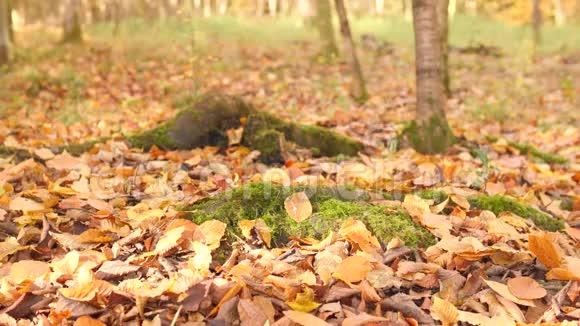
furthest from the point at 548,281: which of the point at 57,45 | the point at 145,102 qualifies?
the point at 57,45

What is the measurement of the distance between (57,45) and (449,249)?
41.2ft

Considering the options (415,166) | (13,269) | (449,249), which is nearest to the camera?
(13,269)

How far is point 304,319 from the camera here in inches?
72.0

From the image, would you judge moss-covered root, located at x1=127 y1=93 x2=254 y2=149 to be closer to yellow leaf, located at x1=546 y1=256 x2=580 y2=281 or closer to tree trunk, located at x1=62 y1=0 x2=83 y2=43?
yellow leaf, located at x1=546 y1=256 x2=580 y2=281

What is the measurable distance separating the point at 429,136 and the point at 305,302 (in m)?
3.11

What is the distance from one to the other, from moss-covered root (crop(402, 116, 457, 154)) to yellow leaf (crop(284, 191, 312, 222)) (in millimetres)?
2387

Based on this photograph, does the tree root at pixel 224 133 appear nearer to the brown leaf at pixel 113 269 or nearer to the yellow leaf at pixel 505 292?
Result: the brown leaf at pixel 113 269

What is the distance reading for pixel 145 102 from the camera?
8844 millimetres

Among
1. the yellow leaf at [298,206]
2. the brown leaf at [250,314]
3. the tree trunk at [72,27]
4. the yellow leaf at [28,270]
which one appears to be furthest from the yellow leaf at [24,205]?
the tree trunk at [72,27]

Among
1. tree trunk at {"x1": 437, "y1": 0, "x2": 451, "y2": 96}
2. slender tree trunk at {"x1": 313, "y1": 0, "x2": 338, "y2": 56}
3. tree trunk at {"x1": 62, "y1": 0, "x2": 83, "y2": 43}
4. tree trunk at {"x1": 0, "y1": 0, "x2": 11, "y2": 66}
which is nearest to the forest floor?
tree trunk at {"x1": 437, "y1": 0, "x2": 451, "y2": 96}

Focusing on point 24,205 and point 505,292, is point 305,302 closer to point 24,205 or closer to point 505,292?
point 505,292

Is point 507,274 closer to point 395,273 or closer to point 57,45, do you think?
point 395,273

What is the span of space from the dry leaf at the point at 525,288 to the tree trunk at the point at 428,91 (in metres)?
2.66

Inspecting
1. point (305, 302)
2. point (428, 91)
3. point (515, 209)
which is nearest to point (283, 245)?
point (305, 302)
